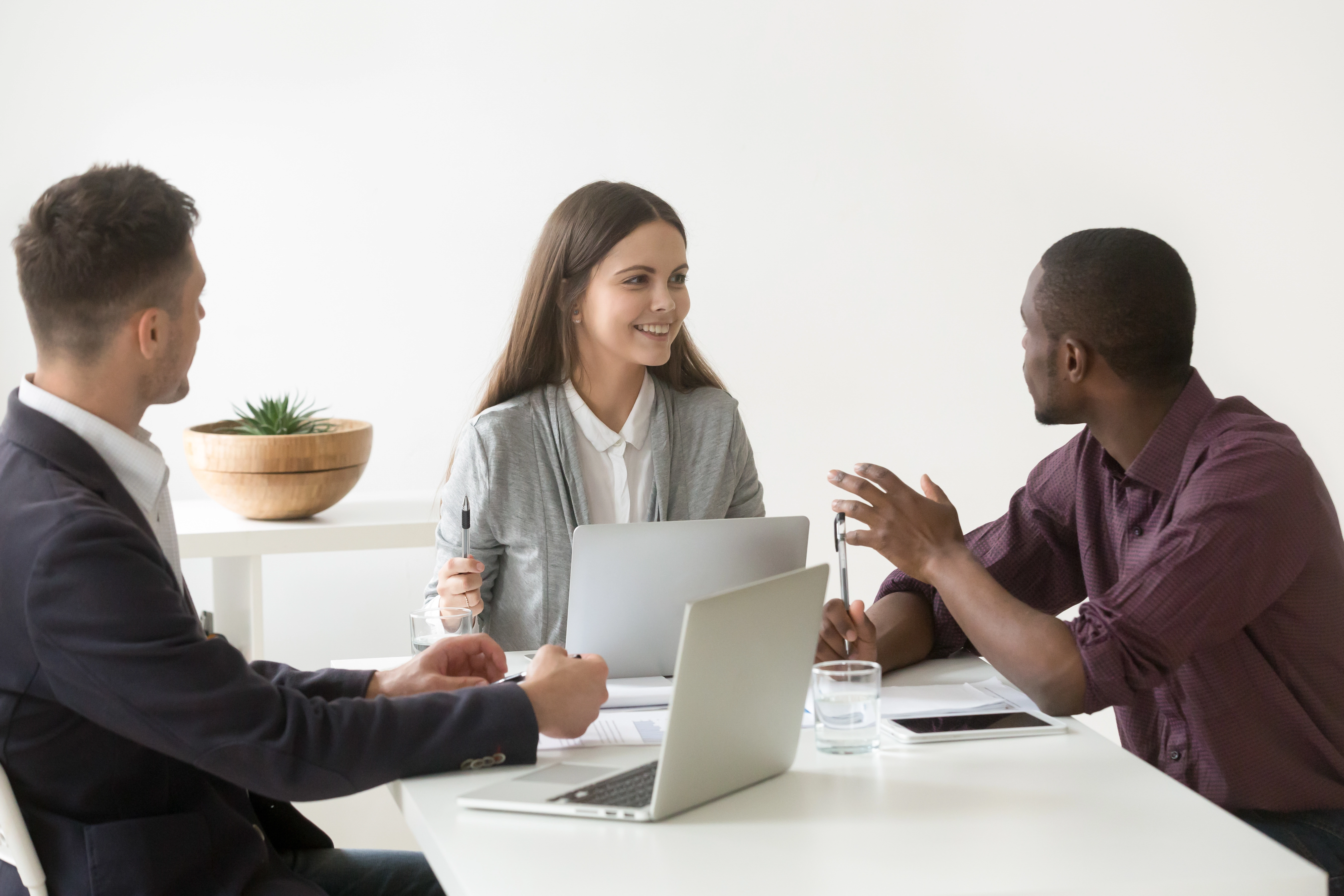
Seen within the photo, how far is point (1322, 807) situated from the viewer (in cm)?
165

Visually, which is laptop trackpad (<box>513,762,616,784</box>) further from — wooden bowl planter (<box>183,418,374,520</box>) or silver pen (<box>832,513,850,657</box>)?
wooden bowl planter (<box>183,418,374,520</box>)

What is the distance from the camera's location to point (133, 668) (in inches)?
47.4

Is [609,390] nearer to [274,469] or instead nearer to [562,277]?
[562,277]

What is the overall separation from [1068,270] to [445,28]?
2488mm

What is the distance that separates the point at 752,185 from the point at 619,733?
2675 mm

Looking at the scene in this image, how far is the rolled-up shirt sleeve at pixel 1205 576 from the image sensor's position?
5.13 feet

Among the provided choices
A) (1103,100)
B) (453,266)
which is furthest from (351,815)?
(1103,100)

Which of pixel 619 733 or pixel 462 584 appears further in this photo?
pixel 462 584

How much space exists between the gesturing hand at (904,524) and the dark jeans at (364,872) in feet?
2.39

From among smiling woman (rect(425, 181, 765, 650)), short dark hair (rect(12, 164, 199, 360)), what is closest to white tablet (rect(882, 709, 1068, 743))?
smiling woman (rect(425, 181, 765, 650))

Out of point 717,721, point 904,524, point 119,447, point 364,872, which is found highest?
point 119,447

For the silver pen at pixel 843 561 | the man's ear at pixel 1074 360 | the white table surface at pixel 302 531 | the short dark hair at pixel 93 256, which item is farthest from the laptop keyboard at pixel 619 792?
the white table surface at pixel 302 531

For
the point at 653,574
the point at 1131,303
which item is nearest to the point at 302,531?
the point at 653,574

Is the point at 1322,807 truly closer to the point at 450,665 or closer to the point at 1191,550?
the point at 1191,550
